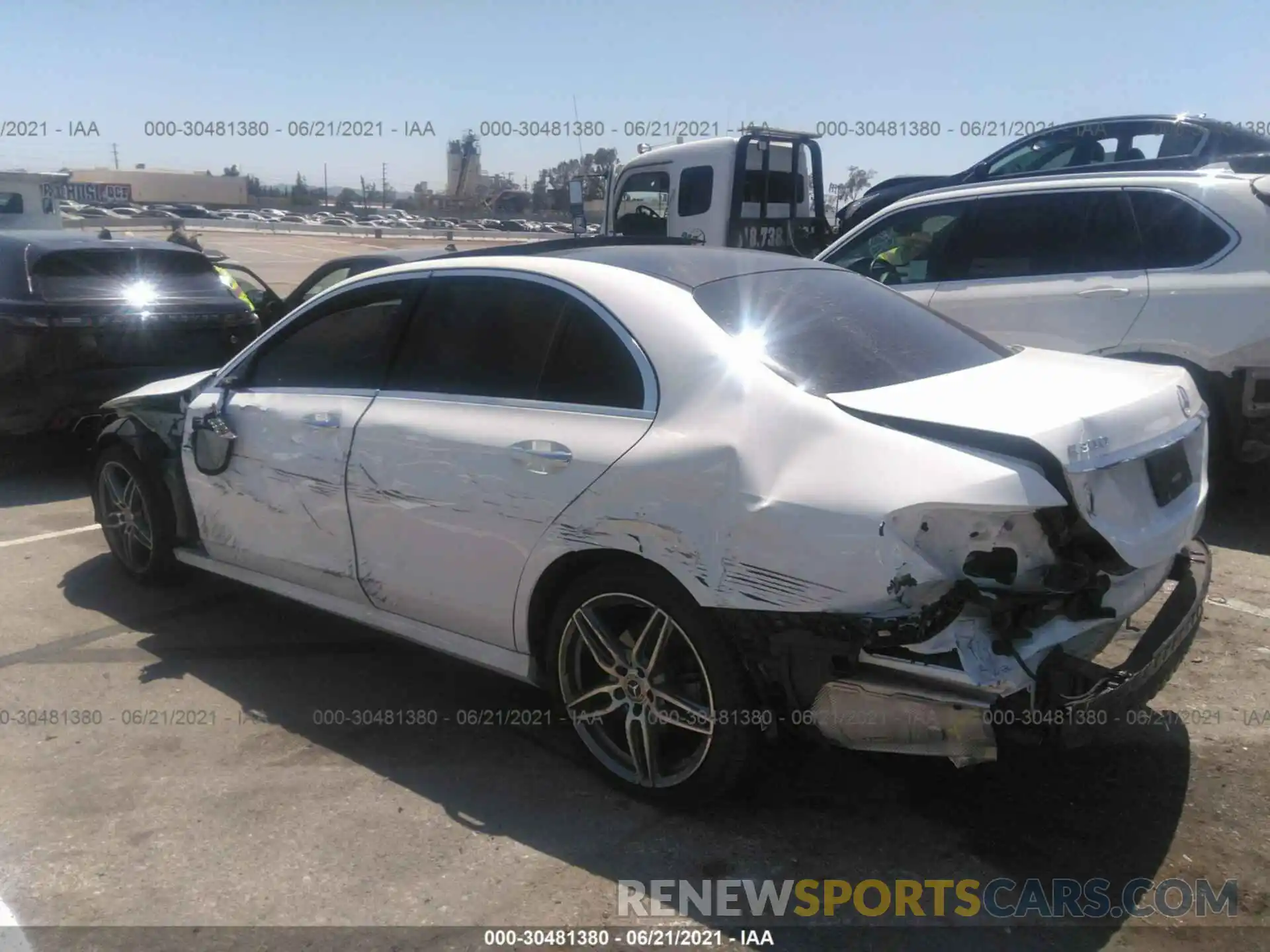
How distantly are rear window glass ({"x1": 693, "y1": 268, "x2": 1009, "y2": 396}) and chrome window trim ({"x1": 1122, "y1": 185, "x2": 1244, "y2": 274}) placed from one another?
2.54m

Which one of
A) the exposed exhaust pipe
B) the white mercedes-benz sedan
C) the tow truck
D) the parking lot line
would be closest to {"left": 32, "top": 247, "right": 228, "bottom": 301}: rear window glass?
the parking lot line

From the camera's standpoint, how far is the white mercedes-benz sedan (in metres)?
2.59

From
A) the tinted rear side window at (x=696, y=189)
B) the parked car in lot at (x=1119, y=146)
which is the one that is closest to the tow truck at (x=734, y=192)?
the tinted rear side window at (x=696, y=189)

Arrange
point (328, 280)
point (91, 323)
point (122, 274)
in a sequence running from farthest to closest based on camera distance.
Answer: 1. point (328, 280)
2. point (122, 274)
3. point (91, 323)

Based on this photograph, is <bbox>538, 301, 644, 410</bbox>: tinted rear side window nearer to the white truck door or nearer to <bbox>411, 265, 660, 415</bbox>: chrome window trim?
<bbox>411, 265, 660, 415</bbox>: chrome window trim

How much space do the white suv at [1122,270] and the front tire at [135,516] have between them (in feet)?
15.1

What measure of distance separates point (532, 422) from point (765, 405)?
82 centimetres

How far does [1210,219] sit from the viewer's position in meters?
5.63

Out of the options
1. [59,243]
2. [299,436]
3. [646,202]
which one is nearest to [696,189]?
[646,202]

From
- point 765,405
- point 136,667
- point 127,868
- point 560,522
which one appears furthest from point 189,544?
point 765,405

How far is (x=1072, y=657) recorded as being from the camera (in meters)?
2.68

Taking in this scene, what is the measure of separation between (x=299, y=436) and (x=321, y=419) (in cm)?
15

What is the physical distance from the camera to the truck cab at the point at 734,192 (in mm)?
10945

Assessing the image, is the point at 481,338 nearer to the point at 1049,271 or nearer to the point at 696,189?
the point at 1049,271
